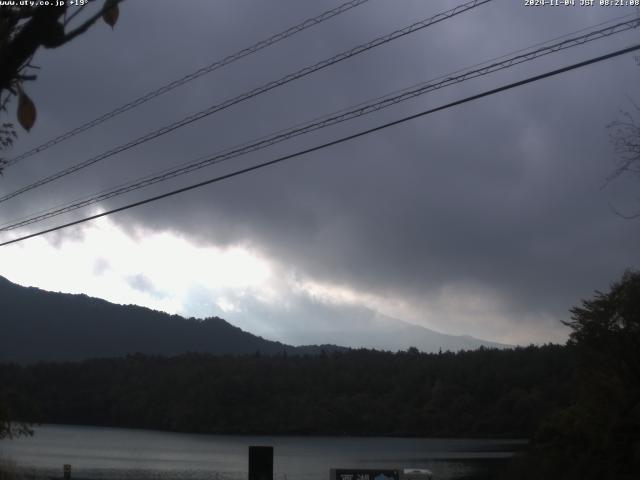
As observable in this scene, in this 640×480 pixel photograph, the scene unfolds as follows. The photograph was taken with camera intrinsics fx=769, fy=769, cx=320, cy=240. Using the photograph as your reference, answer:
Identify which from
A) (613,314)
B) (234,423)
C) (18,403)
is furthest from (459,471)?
(234,423)

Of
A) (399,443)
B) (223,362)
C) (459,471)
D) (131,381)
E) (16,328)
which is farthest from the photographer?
(16,328)

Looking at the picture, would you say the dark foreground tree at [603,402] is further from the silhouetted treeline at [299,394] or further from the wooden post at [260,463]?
the silhouetted treeline at [299,394]

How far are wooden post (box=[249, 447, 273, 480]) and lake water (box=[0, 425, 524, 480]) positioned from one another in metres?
34.6

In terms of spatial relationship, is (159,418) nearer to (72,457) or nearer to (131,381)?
(131,381)

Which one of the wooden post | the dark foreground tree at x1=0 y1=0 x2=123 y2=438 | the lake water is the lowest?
the lake water

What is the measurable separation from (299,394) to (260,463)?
116 meters

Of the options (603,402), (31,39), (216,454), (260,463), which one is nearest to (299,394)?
(216,454)

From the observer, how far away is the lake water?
200 feet

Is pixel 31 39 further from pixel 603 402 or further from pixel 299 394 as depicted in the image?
pixel 299 394

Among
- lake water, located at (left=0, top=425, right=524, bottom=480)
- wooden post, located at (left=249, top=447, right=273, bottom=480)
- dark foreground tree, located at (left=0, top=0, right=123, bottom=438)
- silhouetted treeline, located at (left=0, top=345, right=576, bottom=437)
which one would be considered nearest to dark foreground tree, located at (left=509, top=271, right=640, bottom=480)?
wooden post, located at (left=249, top=447, right=273, bottom=480)

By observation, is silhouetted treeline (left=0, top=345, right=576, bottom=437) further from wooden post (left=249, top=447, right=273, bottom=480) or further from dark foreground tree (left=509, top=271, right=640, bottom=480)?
wooden post (left=249, top=447, right=273, bottom=480)

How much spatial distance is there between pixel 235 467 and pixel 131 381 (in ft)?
212

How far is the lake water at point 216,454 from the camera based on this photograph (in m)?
61.0

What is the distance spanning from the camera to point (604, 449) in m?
30.0
